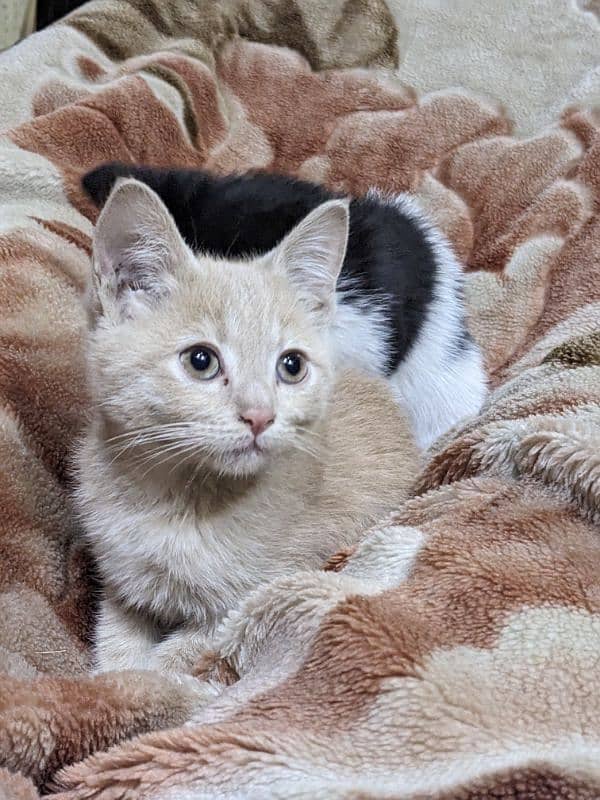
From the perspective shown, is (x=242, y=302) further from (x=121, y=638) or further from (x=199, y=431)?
(x=121, y=638)

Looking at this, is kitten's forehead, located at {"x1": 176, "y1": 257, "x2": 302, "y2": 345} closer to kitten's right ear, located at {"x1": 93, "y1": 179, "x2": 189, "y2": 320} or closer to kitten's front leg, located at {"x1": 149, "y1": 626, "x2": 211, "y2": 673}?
kitten's right ear, located at {"x1": 93, "y1": 179, "x2": 189, "y2": 320}

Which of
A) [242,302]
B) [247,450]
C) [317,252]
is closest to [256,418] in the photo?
[247,450]

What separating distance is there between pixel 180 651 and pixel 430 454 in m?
0.45

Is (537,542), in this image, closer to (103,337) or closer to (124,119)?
(103,337)

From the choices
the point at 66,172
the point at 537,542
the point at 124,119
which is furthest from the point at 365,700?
the point at 124,119

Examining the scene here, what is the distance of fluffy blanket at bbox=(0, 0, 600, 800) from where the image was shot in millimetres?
581

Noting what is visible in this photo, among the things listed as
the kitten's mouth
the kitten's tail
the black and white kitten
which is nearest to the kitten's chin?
the kitten's mouth

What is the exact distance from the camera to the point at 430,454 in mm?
1182

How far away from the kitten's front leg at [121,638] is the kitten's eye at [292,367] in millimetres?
347

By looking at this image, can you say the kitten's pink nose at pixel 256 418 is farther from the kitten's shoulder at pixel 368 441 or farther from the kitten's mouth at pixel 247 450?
the kitten's shoulder at pixel 368 441

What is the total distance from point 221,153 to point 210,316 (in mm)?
1025

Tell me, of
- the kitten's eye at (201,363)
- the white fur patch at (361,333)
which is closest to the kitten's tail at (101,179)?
the white fur patch at (361,333)

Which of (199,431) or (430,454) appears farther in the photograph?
(430,454)

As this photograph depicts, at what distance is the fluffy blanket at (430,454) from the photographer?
1.90 feet
